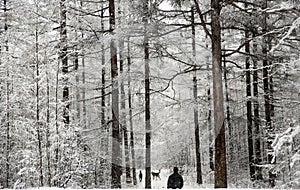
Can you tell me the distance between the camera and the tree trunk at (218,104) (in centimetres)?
1009

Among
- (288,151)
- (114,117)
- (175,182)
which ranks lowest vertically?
(175,182)

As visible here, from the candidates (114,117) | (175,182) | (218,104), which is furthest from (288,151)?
(114,117)

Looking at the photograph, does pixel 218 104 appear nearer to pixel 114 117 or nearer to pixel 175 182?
pixel 175 182

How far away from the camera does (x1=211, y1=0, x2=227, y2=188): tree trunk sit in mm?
10086

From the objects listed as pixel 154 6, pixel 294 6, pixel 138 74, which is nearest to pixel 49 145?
pixel 138 74

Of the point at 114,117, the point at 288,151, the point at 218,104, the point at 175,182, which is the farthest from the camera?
the point at 114,117

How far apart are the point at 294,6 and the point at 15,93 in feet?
37.2

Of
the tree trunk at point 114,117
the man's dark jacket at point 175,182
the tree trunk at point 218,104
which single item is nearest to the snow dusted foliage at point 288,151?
the tree trunk at point 218,104

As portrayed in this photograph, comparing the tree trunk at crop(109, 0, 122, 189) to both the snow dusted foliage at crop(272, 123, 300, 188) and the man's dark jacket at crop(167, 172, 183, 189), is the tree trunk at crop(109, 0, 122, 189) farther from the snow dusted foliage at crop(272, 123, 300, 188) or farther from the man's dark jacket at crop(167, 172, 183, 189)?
the snow dusted foliage at crop(272, 123, 300, 188)

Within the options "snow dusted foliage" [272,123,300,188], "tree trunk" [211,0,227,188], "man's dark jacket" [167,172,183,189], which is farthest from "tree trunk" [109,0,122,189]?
"snow dusted foliage" [272,123,300,188]

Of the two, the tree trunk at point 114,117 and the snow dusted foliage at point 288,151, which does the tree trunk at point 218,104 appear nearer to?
the snow dusted foliage at point 288,151

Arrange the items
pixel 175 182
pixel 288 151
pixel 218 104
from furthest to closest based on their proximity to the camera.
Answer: pixel 175 182 → pixel 218 104 → pixel 288 151

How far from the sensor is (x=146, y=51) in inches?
606

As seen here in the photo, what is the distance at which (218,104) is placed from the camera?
10.3 meters
